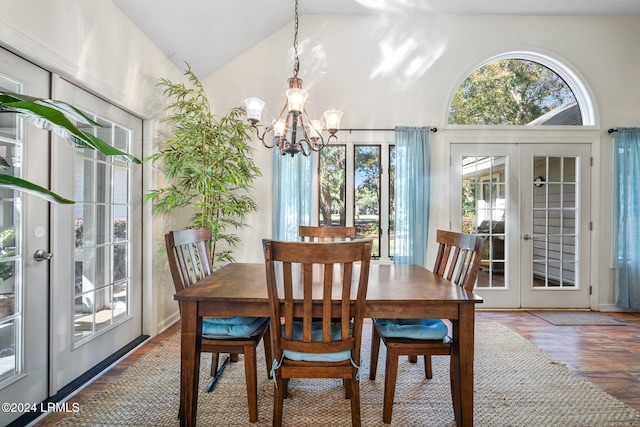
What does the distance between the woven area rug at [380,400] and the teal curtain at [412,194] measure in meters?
1.30

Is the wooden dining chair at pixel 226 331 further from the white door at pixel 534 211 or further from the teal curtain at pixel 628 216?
the teal curtain at pixel 628 216

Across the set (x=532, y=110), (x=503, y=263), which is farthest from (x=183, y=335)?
(x=532, y=110)

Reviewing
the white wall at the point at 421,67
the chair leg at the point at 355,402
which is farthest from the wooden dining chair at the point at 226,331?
the white wall at the point at 421,67

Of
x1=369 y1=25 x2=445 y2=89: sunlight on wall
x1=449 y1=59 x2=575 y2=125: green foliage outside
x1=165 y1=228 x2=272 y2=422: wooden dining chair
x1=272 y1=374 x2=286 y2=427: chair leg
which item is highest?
x1=369 y1=25 x2=445 y2=89: sunlight on wall

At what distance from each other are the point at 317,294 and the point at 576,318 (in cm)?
330

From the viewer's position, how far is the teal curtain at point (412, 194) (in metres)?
3.39

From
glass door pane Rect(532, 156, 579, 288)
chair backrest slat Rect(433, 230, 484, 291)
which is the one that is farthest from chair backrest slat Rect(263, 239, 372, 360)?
glass door pane Rect(532, 156, 579, 288)

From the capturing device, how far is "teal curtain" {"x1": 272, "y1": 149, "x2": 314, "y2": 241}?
3.43m

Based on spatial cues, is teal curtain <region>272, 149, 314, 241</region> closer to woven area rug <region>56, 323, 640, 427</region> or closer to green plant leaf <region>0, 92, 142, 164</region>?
woven area rug <region>56, 323, 640, 427</region>

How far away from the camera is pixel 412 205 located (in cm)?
341

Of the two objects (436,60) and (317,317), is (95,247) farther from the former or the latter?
(436,60)

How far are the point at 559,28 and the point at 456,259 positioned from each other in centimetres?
345

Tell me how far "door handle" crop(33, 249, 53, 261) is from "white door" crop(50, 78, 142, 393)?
0.09m

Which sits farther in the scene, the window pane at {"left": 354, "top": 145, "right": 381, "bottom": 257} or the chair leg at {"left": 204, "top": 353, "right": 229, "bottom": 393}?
the window pane at {"left": 354, "top": 145, "right": 381, "bottom": 257}
